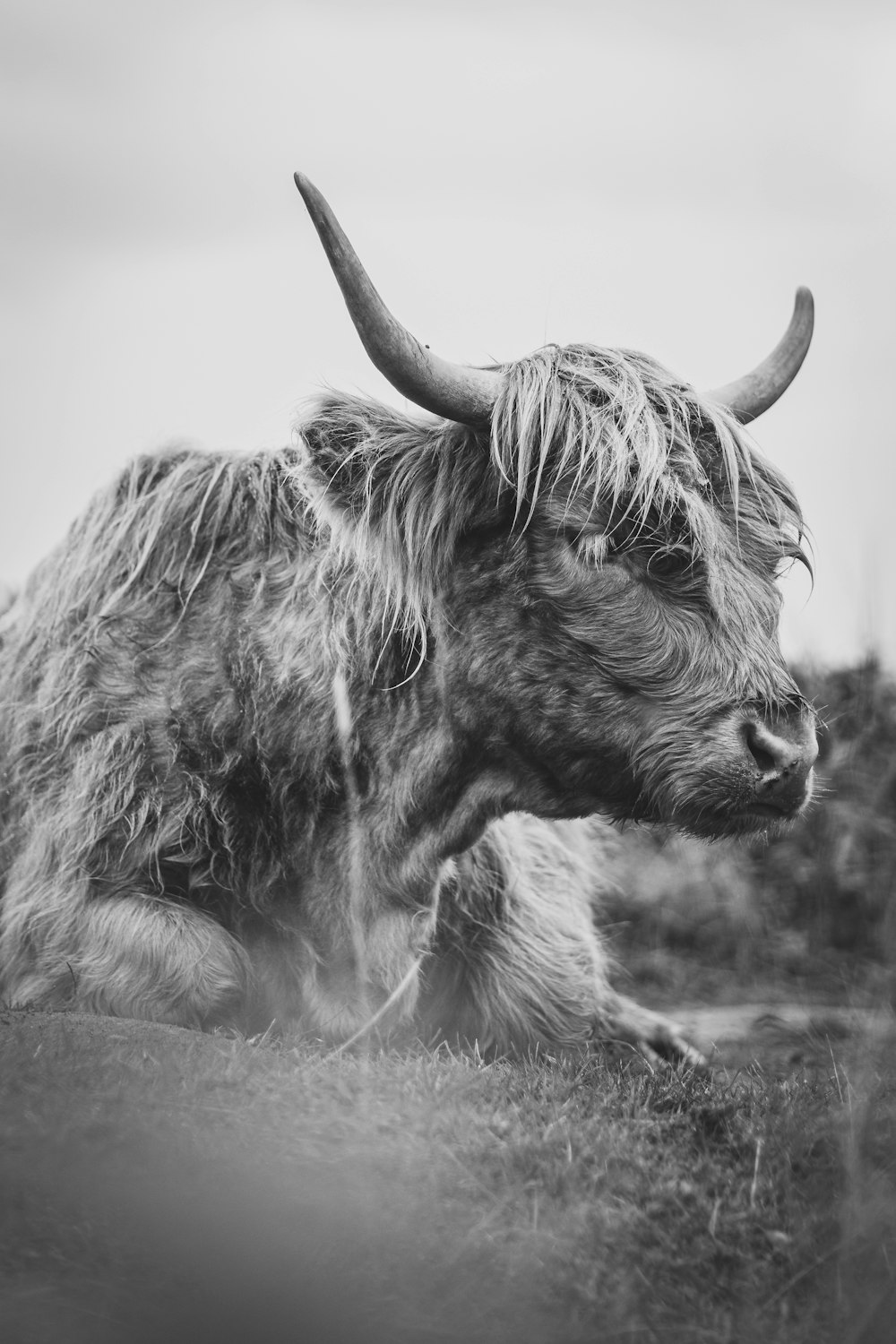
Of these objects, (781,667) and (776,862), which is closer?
(781,667)

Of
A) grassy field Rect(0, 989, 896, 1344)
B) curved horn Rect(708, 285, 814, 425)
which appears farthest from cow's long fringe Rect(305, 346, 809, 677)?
grassy field Rect(0, 989, 896, 1344)

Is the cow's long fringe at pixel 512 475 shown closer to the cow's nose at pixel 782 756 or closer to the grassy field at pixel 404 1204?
the cow's nose at pixel 782 756

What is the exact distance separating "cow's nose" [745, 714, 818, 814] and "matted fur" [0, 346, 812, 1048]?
0.04 feet

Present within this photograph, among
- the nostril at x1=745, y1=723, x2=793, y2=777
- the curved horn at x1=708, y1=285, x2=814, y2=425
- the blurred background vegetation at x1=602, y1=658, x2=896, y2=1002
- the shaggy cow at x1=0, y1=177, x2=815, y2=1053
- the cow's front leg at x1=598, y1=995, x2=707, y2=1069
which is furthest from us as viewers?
the blurred background vegetation at x1=602, y1=658, x2=896, y2=1002

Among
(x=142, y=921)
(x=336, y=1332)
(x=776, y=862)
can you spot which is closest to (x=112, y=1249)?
(x=336, y=1332)

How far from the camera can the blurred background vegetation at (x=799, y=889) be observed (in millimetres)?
7020

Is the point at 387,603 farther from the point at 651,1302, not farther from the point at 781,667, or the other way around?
the point at 651,1302

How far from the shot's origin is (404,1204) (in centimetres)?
253

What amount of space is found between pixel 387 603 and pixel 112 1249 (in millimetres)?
1894

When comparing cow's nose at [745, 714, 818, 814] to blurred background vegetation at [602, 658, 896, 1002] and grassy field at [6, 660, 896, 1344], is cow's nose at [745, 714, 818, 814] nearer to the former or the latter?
grassy field at [6, 660, 896, 1344]

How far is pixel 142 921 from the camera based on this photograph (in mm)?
3811

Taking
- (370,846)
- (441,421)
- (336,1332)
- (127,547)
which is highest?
(441,421)

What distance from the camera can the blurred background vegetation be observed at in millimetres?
7020

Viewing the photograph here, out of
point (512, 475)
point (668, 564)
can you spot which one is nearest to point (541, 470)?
point (512, 475)
